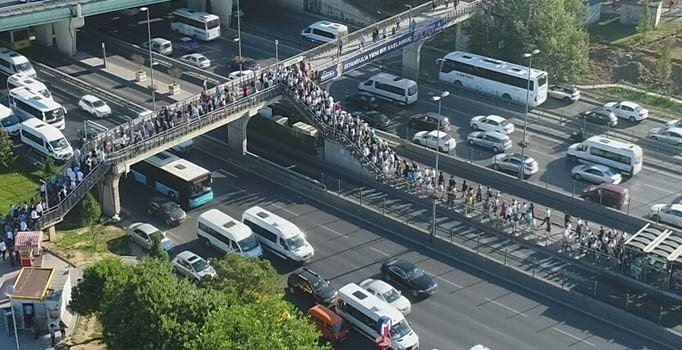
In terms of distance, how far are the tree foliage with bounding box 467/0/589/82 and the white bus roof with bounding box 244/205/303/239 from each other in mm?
31304

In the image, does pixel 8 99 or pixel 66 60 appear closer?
pixel 8 99

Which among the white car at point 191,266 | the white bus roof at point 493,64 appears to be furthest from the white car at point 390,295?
the white bus roof at point 493,64

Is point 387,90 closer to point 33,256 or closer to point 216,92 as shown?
point 216,92

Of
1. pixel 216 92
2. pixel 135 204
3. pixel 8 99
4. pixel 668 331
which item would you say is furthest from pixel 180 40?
pixel 668 331

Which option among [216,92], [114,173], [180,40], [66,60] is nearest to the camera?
[114,173]

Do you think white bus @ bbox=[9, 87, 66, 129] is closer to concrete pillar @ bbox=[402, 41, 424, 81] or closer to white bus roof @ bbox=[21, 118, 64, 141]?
white bus roof @ bbox=[21, 118, 64, 141]

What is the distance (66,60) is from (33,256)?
111ft

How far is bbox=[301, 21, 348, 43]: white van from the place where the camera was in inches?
3410

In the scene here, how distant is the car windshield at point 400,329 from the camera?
4688 cm

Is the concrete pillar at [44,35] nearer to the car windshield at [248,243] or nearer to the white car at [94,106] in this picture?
the white car at [94,106]

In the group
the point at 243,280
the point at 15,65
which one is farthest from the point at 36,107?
the point at 243,280

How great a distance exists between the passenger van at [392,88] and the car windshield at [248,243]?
83.6 ft

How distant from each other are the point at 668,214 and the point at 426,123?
769 inches

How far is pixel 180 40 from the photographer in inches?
3524
